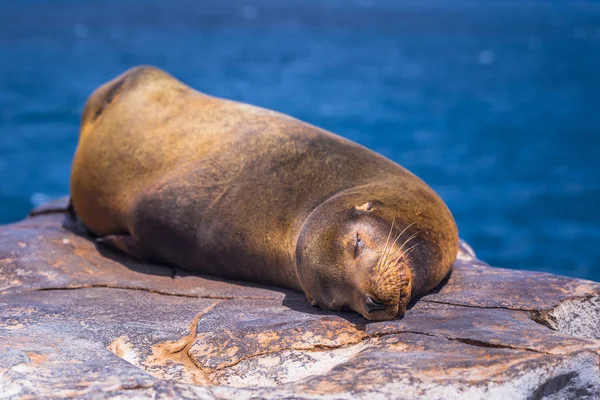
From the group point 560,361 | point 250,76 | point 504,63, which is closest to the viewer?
point 560,361

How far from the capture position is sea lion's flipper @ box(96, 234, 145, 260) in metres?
4.92

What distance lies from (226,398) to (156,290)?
1698 mm

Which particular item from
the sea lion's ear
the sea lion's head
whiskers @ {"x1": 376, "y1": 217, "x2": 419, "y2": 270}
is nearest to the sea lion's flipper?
the sea lion's head

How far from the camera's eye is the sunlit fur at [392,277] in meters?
3.48

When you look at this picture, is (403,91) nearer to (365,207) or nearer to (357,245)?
(365,207)

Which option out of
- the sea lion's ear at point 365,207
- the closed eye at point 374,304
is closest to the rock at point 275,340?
the closed eye at point 374,304

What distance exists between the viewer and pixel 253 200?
443 cm

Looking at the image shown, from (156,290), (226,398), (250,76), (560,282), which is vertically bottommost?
(226,398)

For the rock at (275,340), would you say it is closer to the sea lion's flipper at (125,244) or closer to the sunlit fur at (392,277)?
the sunlit fur at (392,277)

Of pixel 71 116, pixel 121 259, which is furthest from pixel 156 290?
pixel 71 116

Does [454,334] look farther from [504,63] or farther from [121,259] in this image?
[504,63]

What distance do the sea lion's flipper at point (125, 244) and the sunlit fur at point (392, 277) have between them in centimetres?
184

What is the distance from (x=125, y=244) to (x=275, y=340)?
188cm

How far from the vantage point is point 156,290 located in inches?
169
